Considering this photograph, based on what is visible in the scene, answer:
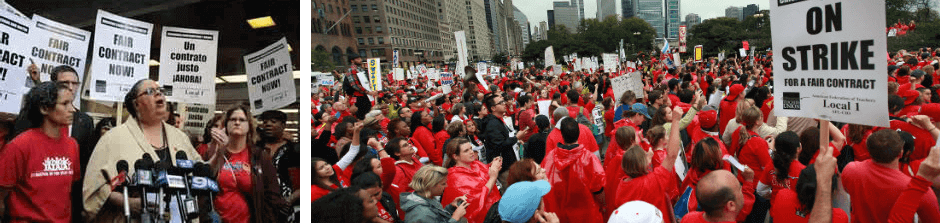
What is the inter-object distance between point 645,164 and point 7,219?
3.90 meters

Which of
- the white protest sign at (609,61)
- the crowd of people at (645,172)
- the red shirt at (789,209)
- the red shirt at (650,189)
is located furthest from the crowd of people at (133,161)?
the white protest sign at (609,61)

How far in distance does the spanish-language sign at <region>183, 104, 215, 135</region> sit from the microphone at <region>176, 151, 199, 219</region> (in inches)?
6.2

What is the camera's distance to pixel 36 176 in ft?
11.4

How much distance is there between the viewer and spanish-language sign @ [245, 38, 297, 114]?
11.5 feet

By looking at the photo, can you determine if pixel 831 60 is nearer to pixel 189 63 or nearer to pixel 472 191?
pixel 472 191

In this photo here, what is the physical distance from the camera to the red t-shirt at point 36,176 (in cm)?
346

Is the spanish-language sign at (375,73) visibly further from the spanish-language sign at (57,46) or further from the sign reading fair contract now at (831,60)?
the sign reading fair contract now at (831,60)

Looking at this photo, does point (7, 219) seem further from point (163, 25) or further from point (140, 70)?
point (163, 25)

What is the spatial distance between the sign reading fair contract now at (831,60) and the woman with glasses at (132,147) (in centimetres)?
357

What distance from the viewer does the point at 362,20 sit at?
13.4 ft

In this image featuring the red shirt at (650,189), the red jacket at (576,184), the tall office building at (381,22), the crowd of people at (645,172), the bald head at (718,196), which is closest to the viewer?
the bald head at (718,196)

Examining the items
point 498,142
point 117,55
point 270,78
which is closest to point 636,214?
point 270,78

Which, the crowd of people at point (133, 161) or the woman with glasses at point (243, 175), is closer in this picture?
the crowd of people at point (133, 161)

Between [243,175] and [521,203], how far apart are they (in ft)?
5.76
